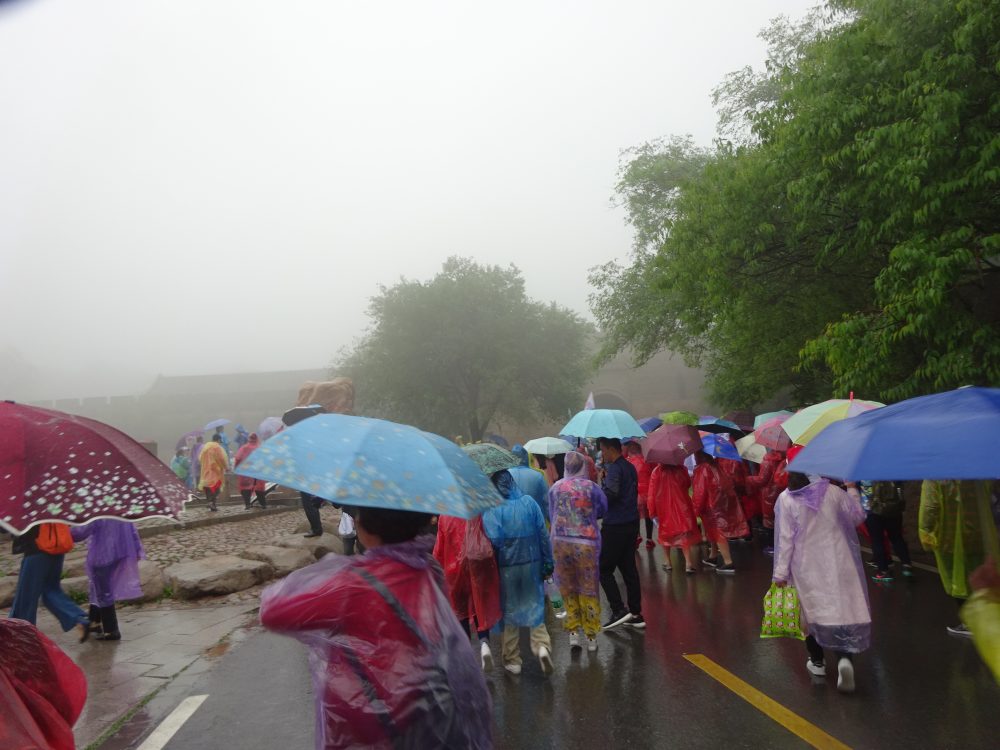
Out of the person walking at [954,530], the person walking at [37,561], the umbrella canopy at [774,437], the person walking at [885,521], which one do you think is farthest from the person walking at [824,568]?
the person walking at [37,561]

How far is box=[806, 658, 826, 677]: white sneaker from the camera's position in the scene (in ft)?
16.7

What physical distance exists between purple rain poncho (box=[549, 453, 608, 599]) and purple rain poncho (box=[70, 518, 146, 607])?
398 cm

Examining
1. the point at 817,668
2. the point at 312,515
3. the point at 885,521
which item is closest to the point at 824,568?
the point at 817,668

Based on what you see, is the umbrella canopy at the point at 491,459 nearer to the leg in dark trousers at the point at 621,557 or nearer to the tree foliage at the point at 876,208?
the leg in dark trousers at the point at 621,557

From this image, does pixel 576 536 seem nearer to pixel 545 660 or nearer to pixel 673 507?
pixel 545 660

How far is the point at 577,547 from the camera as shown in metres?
5.98

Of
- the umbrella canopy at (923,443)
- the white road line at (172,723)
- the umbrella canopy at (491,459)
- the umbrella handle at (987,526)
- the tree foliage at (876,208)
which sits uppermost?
the tree foliage at (876,208)

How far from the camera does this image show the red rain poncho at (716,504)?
31.0ft

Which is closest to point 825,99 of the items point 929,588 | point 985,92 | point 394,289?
point 985,92

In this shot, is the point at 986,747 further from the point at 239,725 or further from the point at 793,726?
the point at 239,725

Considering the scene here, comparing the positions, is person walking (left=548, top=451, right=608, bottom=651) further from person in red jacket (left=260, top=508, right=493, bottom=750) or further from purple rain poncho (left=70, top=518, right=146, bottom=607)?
purple rain poncho (left=70, top=518, right=146, bottom=607)

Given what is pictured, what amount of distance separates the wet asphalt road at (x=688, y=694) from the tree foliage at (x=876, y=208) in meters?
3.22

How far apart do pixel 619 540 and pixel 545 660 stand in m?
1.50

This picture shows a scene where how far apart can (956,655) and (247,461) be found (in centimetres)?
551
